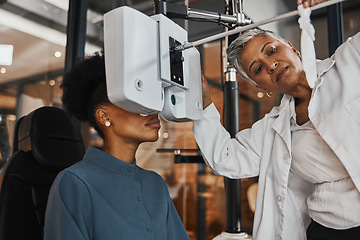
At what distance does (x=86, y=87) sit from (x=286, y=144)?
0.70 m

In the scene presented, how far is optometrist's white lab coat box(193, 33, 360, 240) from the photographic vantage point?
965 mm

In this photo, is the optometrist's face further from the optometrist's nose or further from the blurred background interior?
the blurred background interior

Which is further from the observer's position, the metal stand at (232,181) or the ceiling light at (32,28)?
the ceiling light at (32,28)

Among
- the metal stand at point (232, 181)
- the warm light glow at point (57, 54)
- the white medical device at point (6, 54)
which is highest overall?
the warm light glow at point (57, 54)

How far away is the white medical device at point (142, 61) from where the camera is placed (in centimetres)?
69

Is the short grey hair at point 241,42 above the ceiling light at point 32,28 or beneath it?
beneath

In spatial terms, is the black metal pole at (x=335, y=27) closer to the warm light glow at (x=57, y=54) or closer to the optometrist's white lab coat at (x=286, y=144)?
the optometrist's white lab coat at (x=286, y=144)

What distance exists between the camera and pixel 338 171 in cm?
101

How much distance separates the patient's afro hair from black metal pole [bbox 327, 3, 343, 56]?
1.57 meters

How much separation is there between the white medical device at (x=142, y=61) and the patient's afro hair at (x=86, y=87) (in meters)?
0.26

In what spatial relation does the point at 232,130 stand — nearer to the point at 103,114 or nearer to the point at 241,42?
the point at 241,42

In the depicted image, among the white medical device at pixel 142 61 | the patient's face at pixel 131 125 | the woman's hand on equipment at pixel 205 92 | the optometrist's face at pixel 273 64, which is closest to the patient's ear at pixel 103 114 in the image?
the patient's face at pixel 131 125

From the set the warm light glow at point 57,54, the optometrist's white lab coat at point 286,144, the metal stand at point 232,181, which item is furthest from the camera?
the warm light glow at point 57,54

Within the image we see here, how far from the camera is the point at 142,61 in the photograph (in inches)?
28.4
